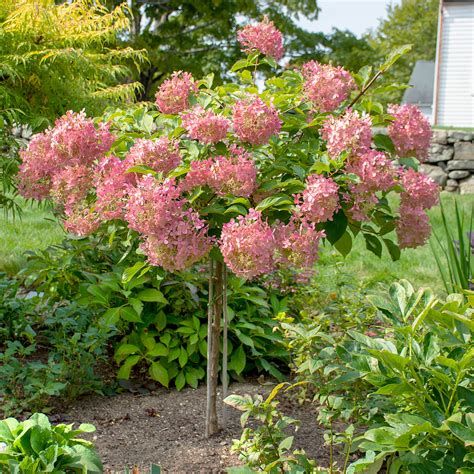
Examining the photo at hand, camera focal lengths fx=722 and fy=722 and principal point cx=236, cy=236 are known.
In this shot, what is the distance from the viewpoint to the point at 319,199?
6.62 ft

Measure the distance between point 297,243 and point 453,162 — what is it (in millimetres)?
8169

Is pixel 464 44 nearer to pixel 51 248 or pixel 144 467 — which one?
pixel 51 248

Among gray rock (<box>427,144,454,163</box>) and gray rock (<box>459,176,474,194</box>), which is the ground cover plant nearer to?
gray rock (<box>459,176,474,194</box>)

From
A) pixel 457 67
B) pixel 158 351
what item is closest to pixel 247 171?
pixel 158 351

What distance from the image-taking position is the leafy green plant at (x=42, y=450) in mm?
1940

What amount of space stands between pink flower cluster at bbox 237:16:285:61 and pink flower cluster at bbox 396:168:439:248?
26.3 inches

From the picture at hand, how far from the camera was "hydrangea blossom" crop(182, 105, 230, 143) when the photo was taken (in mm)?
2166

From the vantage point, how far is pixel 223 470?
2.50 metres

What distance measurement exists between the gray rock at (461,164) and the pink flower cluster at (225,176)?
317 inches

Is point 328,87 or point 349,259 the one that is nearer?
point 328,87

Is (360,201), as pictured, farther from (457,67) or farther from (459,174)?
(457,67)

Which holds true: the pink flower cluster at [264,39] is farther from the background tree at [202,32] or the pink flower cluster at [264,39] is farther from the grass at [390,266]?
the background tree at [202,32]

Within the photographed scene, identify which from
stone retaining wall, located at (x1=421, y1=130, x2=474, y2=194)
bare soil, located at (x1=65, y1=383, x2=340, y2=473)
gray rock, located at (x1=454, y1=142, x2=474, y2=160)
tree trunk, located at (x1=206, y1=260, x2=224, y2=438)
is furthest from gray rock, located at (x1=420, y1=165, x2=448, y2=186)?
tree trunk, located at (x1=206, y1=260, x2=224, y2=438)

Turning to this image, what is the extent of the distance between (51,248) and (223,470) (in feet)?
5.48
